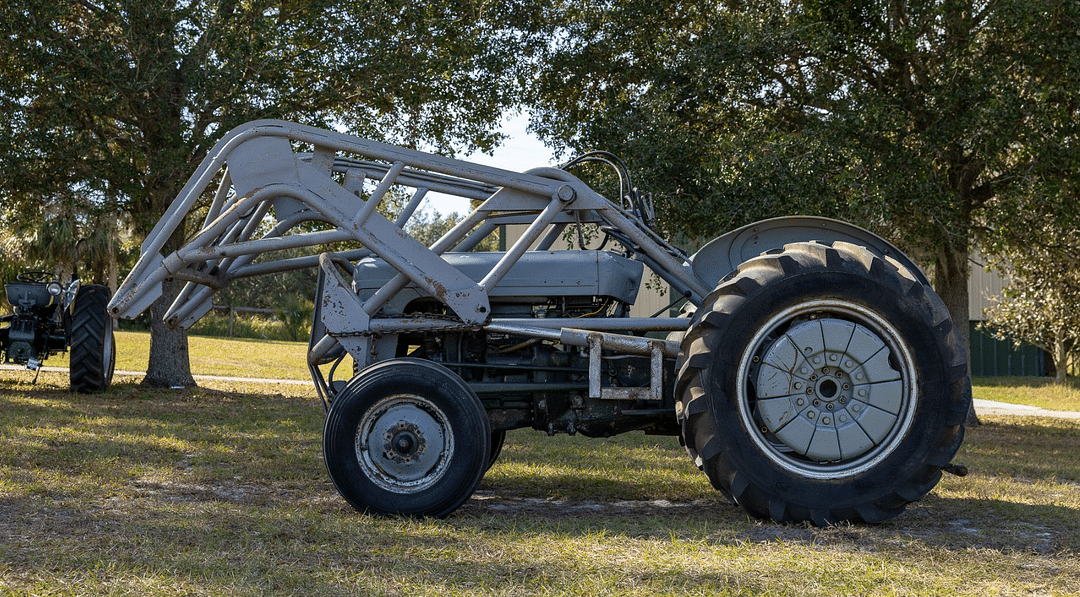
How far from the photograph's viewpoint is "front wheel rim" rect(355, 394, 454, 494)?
221 inches

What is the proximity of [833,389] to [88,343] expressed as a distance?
37.2 ft

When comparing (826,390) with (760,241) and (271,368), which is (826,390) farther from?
(271,368)

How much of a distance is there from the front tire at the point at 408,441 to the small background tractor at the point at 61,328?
31.0 ft

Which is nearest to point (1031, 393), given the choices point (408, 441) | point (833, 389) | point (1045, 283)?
point (1045, 283)

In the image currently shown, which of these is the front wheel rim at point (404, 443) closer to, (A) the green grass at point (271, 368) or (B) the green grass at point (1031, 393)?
(A) the green grass at point (271, 368)

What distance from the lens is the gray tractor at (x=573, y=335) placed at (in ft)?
17.8

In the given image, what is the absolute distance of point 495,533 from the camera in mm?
5219

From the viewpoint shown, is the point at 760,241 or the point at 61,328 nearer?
the point at 760,241

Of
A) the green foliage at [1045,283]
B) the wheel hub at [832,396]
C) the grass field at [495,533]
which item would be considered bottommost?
the grass field at [495,533]

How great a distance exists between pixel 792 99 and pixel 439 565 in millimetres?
10256

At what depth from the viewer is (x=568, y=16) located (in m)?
14.3

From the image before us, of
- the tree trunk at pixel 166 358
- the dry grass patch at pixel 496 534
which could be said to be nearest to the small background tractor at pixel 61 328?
the tree trunk at pixel 166 358

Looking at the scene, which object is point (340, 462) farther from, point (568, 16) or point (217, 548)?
point (568, 16)

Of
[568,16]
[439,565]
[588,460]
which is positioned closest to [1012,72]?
[568,16]
